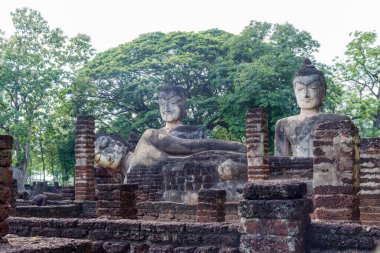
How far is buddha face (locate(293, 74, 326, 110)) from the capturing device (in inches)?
544

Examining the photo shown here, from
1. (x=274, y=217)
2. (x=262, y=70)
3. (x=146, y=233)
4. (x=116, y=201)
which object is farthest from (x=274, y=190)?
(x=262, y=70)

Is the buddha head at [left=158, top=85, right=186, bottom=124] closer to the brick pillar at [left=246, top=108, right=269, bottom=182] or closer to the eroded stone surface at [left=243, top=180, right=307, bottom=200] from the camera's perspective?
the brick pillar at [left=246, top=108, right=269, bottom=182]

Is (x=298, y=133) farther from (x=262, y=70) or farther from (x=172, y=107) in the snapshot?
(x=262, y=70)

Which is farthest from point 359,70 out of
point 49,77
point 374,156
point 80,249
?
point 80,249

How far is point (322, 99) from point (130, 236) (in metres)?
9.76

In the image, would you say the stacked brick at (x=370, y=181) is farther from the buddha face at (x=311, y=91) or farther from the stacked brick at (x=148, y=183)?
the stacked brick at (x=148, y=183)

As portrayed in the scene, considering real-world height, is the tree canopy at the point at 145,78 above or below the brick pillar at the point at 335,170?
above

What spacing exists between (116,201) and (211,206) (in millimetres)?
1561

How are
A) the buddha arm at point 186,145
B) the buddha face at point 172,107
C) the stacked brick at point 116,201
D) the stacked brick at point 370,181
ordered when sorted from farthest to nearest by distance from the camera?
the buddha face at point 172,107 → the buddha arm at point 186,145 → the stacked brick at point 370,181 → the stacked brick at point 116,201

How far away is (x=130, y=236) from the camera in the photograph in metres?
5.47

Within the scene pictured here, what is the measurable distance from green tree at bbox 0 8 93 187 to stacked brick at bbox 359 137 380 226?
58.7ft

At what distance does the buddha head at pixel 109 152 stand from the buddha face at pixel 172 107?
223 centimetres

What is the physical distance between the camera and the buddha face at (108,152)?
1482 cm

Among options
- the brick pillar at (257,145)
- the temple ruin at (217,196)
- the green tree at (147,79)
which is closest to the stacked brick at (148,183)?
the temple ruin at (217,196)
